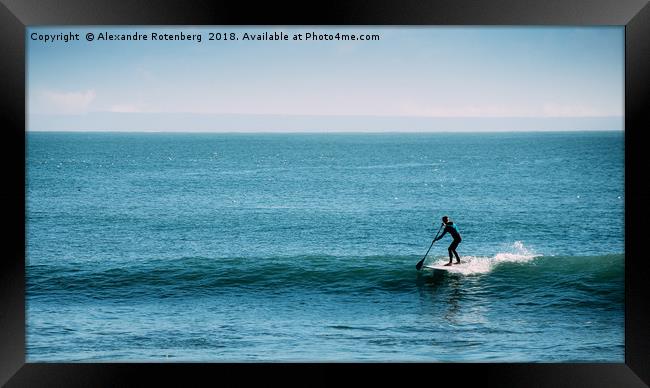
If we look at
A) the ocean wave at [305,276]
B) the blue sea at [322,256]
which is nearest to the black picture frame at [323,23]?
the blue sea at [322,256]

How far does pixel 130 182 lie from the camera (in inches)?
2736

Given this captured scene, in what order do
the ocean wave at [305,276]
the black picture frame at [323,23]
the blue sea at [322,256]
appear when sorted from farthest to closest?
the ocean wave at [305,276], the blue sea at [322,256], the black picture frame at [323,23]

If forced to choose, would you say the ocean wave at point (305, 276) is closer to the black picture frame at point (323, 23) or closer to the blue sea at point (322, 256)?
the blue sea at point (322, 256)

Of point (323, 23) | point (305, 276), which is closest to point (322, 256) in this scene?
point (305, 276)

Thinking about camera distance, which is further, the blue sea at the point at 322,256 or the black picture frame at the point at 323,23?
the blue sea at the point at 322,256

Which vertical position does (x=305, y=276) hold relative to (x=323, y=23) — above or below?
below

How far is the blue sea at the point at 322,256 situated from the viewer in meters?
18.5

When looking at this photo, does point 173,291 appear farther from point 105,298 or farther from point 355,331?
point 355,331

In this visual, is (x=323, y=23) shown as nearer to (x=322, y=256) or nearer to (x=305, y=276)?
(x=305, y=276)

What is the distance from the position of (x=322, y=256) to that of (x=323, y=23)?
28.4 meters

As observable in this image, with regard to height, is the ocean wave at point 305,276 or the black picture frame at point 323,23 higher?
the black picture frame at point 323,23

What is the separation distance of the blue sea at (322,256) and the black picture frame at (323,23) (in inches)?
287

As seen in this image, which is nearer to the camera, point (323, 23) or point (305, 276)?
point (323, 23)

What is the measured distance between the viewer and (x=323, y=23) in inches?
328
